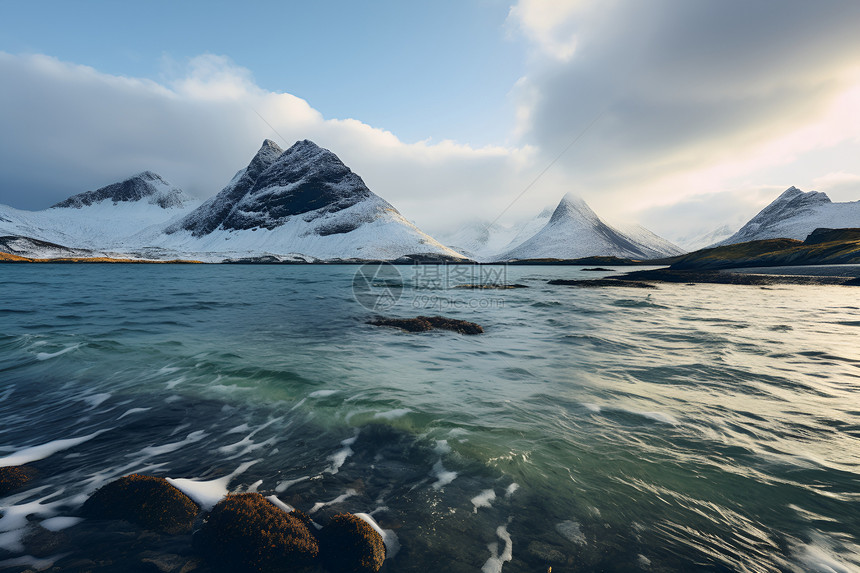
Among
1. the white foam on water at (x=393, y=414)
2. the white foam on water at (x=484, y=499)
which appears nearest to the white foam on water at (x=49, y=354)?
the white foam on water at (x=393, y=414)

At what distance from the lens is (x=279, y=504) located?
469cm

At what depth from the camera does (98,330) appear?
1647 cm

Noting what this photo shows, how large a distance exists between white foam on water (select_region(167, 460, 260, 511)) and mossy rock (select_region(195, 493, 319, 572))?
66 centimetres

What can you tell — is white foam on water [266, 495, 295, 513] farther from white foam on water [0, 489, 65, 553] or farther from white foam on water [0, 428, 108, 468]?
white foam on water [0, 428, 108, 468]

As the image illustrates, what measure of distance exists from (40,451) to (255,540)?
5.74 meters

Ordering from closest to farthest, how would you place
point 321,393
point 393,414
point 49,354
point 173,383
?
point 393,414, point 321,393, point 173,383, point 49,354

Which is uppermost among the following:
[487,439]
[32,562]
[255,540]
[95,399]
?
[255,540]

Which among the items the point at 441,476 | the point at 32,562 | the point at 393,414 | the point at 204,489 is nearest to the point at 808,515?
the point at 441,476

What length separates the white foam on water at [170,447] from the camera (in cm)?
619

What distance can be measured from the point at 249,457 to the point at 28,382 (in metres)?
9.33

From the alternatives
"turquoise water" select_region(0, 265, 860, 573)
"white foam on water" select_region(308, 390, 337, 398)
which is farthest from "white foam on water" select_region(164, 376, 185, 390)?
"white foam on water" select_region(308, 390, 337, 398)

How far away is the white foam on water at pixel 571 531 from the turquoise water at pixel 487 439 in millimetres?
20

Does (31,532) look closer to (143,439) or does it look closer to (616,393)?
(143,439)

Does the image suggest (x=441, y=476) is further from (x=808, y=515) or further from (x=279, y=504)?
(x=808, y=515)
